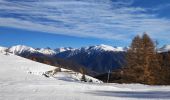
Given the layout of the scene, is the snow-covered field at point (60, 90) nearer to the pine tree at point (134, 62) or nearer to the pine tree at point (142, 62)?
the pine tree at point (134, 62)

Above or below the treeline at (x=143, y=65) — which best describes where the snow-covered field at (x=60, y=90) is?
below

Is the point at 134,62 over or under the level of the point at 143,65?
over

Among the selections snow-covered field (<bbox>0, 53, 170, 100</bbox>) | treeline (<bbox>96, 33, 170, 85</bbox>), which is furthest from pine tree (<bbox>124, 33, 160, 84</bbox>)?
snow-covered field (<bbox>0, 53, 170, 100</bbox>)

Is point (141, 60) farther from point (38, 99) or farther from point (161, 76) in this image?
point (38, 99)

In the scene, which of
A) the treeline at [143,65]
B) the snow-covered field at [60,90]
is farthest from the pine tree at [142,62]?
the snow-covered field at [60,90]

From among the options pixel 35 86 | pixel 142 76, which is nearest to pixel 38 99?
pixel 35 86

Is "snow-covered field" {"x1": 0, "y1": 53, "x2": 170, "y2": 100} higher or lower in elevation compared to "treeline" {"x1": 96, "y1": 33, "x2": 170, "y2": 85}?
lower

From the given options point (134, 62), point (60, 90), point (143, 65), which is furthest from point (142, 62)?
point (60, 90)

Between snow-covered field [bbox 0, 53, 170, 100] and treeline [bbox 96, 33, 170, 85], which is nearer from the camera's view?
snow-covered field [bbox 0, 53, 170, 100]

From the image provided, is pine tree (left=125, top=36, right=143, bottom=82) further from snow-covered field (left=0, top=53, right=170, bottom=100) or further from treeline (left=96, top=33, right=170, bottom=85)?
snow-covered field (left=0, top=53, right=170, bottom=100)

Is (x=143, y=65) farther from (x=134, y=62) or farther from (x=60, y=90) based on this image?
(x=60, y=90)

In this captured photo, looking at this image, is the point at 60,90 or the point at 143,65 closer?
the point at 60,90

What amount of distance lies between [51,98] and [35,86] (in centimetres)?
631

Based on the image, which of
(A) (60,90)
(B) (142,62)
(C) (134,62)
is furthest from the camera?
(B) (142,62)
